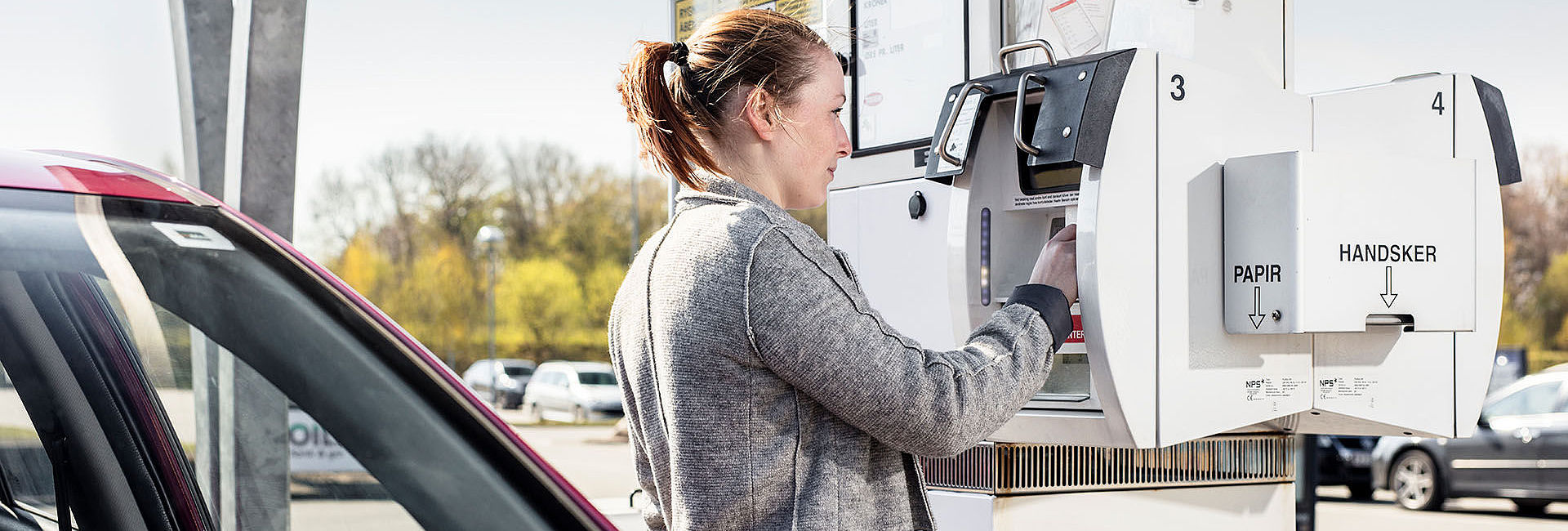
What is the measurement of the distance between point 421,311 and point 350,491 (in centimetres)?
3418

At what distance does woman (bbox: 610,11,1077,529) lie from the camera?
151cm

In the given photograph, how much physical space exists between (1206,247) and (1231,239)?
44mm

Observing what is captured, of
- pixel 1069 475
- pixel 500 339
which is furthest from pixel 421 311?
pixel 1069 475

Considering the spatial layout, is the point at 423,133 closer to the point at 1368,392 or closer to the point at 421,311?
the point at 421,311

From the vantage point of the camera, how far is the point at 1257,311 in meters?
2.36

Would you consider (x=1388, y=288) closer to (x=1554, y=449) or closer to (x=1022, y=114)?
(x=1022, y=114)

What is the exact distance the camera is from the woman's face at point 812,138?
5.58 feet

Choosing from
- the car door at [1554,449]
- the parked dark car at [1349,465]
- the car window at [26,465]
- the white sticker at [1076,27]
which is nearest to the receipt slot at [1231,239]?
the white sticker at [1076,27]

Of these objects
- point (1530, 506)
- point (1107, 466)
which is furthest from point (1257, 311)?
point (1530, 506)

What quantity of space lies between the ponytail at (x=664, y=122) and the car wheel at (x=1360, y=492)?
13.0 meters

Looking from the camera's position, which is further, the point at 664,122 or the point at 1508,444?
the point at 1508,444

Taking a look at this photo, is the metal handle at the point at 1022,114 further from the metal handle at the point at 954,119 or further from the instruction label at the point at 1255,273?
the instruction label at the point at 1255,273

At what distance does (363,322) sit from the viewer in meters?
1.23

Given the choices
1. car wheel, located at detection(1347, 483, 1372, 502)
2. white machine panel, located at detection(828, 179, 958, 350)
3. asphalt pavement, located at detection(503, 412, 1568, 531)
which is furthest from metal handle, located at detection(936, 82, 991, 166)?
car wheel, located at detection(1347, 483, 1372, 502)
